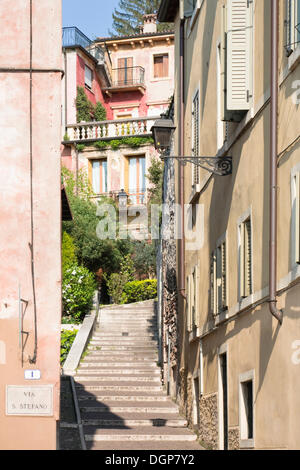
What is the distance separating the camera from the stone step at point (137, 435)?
644 inches

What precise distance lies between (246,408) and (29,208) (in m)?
4.03

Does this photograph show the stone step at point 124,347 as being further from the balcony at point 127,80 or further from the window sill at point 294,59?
the balcony at point 127,80

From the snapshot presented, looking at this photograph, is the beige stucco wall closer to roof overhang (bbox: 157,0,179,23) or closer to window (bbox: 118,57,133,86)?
roof overhang (bbox: 157,0,179,23)

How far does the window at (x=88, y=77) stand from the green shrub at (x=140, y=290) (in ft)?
43.5

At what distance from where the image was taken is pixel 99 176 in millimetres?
39531

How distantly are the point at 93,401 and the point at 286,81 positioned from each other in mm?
11077

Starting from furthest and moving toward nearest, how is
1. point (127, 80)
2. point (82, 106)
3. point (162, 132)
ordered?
point (127, 80)
point (82, 106)
point (162, 132)

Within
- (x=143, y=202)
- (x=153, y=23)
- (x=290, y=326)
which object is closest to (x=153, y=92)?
(x=153, y=23)

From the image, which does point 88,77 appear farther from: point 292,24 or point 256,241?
point 292,24

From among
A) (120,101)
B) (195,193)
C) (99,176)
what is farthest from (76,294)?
(120,101)

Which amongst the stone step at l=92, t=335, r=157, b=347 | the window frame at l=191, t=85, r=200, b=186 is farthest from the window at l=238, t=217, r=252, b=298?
the stone step at l=92, t=335, r=157, b=347

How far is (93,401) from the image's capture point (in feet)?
64.4

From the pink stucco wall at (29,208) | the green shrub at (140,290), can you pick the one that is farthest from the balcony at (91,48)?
the pink stucco wall at (29,208)

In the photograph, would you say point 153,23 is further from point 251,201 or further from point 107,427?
point 251,201
